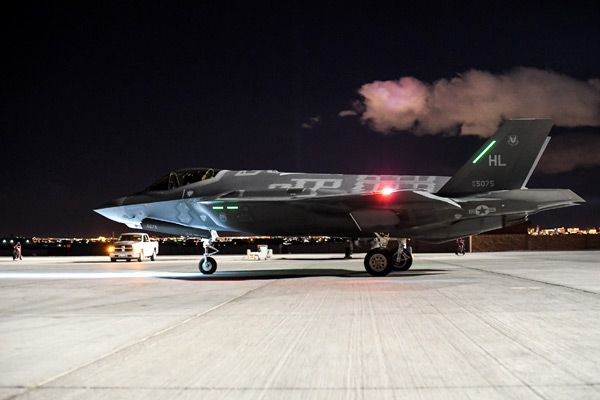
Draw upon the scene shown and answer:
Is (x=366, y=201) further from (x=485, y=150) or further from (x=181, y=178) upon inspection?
(x=181, y=178)

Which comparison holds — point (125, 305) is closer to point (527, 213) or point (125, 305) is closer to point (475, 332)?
point (475, 332)

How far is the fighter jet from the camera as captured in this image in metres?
18.4

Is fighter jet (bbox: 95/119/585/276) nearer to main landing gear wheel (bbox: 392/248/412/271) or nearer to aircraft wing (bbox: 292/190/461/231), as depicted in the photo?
aircraft wing (bbox: 292/190/461/231)

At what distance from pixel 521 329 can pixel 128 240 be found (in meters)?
33.7

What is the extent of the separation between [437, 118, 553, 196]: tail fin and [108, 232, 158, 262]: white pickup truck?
24.3 m

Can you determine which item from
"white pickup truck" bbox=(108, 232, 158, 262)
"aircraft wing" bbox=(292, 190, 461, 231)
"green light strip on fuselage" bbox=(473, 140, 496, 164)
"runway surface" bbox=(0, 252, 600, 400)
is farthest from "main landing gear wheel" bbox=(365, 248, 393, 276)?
"white pickup truck" bbox=(108, 232, 158, 262)

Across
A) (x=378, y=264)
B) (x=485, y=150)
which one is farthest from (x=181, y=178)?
(x=485, y=150)

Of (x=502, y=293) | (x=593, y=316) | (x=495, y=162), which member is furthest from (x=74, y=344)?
(x=495, y=162)

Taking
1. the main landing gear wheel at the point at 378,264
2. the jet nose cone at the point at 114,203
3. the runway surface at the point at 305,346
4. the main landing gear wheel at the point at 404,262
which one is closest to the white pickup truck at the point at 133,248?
the jet nose cone at the point at 114,203

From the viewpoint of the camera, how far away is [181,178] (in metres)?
20.1

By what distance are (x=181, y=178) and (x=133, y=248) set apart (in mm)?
18825

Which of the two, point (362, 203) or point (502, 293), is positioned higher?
point (362, 203)

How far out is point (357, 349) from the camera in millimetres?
6512

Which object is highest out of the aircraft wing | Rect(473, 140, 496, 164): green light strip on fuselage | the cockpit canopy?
Rect(473, 140, 496, 164): green light strip on fuselage
